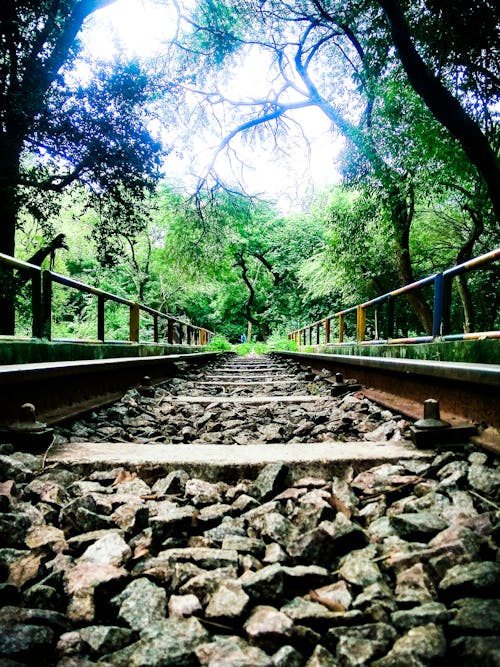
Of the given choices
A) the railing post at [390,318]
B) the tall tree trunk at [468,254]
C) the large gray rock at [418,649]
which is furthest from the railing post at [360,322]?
the tall tree trunk at [468,254]

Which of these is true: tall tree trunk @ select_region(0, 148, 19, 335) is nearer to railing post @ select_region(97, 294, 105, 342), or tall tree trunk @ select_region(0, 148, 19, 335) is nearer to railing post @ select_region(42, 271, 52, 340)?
railing post @ select_region(97, 294, 105, 342)

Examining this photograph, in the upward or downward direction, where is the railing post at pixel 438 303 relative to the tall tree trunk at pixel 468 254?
downward

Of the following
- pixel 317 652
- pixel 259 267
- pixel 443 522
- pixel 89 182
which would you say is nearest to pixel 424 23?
pixel 89 182

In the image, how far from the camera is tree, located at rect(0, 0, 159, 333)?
378 inches

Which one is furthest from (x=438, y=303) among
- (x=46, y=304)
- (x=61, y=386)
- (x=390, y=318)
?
(x=46, y=304)

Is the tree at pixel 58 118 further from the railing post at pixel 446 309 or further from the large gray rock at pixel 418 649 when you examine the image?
the large gray rock at pixel 418 649

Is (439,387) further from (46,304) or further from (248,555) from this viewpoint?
(46,304)

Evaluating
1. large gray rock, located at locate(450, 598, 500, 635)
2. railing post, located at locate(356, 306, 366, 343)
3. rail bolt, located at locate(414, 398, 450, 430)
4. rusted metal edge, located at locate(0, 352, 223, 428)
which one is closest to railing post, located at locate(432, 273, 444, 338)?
rail bolt, located at locate(414, 398, 450, 430)

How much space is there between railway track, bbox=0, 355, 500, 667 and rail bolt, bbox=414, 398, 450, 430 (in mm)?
126

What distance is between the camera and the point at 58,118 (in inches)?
390

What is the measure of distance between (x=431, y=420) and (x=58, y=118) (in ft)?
33.5

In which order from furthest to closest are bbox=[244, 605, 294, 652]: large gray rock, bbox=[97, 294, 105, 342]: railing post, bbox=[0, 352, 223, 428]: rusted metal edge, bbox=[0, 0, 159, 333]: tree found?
bbox=[0, 0, 159, 333]: tree → bbox=[97, 294, 105, 342]: railing post → bbox=[0, 352, 223, 428]: rusted metal edge → bbox=[244, 605, 294, 652]: large gray rock

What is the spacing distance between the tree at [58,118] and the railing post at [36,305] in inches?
195

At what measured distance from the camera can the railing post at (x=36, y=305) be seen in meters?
4.57
